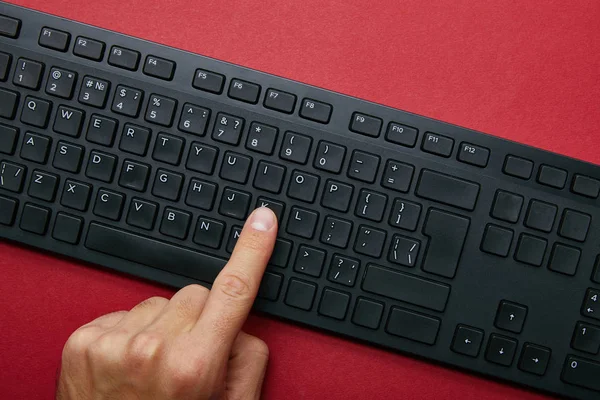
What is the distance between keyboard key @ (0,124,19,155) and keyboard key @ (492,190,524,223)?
586 millimetres

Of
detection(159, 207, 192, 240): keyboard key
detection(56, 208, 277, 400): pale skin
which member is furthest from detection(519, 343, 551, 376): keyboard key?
detection(159, 207, 192, 240): keyboard key

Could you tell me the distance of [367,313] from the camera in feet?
2.21

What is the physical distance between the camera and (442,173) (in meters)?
0.67

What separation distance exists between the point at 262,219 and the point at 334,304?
0.45ft

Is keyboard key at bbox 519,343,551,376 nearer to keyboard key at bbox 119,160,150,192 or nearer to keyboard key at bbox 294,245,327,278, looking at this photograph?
keyboard key at bbox 294,245,327,278

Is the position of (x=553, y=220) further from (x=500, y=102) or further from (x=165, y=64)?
(x=165, y=64)

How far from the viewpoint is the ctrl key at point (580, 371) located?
0.67m

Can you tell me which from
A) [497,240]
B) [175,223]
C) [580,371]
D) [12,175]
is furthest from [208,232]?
[580,371]

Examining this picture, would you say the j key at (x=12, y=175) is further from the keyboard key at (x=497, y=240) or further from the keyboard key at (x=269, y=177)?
the keyboard key at (x=497, y=240)

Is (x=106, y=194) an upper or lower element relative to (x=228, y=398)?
upper

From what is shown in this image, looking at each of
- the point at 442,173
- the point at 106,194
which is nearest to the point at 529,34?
the point at 442,173

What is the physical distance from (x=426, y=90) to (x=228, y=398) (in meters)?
0.47

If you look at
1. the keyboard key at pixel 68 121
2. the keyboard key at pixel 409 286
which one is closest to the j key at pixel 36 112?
the keyboard key at pixel 68 121

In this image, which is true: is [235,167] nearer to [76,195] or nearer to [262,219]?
[262,219]
